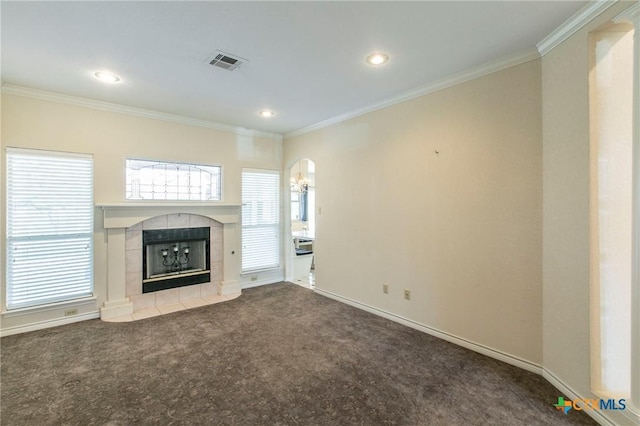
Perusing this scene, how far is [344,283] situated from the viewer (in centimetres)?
457

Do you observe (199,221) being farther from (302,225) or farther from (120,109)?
(302,225)

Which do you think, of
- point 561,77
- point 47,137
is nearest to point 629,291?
point 561,77

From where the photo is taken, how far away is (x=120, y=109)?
13.3 ft

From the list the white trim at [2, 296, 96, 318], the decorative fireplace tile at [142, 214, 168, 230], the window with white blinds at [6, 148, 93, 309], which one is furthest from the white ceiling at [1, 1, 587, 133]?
the white trim at [2, 296, 96, 318]

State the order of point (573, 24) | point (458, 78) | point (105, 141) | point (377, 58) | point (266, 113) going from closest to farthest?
point (573, 24) → point (377, 58) → point (458, 78) → point (105, 141) → point (266, 113)

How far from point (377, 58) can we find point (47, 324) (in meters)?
4.92

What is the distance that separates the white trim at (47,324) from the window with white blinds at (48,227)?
0.83ft

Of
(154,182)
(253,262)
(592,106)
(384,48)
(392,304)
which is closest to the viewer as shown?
(592,106)

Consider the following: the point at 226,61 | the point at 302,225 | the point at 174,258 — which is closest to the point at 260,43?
the point at 226,61

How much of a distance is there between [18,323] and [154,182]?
2.29m

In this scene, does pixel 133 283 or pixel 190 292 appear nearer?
pixel 133 283

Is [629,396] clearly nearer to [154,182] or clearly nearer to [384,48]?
[384,48]

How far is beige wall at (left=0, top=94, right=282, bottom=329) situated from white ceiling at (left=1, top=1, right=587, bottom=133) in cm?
31

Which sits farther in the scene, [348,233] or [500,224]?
[348,233]
